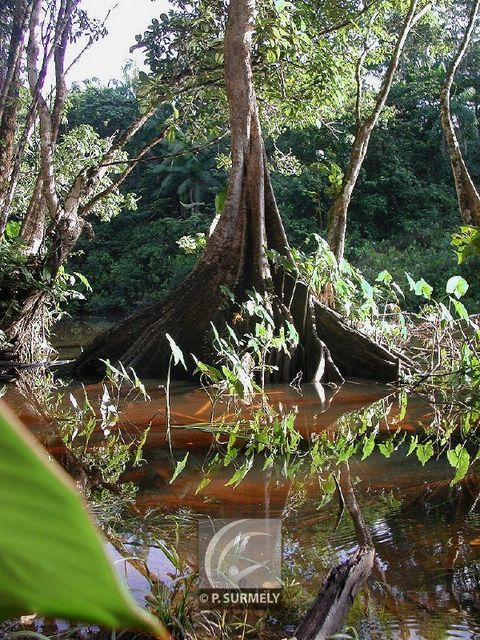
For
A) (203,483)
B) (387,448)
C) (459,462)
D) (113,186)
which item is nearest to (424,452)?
(387,448)

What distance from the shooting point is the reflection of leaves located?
2.59 m

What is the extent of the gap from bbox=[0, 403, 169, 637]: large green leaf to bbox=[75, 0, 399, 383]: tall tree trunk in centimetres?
555

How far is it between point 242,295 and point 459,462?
359cm

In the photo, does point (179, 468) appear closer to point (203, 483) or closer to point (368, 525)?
point (203, 483)

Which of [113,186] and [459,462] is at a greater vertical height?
[113,186]

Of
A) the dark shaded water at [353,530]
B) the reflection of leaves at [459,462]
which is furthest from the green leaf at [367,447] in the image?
the reflection of leaves at [459,462]

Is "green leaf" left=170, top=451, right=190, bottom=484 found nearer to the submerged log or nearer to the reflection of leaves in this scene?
the reflection of leaves

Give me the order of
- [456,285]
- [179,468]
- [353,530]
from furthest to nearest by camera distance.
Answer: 1. [456,285]
2. [179,468]
3. [353,530]

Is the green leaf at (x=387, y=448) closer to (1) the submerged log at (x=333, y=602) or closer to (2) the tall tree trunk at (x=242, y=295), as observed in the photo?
(1) the submerged log at (x=333, y=602)

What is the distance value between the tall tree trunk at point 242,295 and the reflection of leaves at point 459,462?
2733 mm

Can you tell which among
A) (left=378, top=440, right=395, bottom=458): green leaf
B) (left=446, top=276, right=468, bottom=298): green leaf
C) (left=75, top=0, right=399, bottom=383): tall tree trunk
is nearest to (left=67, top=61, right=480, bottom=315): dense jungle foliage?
(left=75, top=0, right=399, bottom=383): tall tree trunk

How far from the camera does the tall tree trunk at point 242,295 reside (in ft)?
19.3

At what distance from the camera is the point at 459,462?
2760mm

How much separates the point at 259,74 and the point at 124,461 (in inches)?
236
